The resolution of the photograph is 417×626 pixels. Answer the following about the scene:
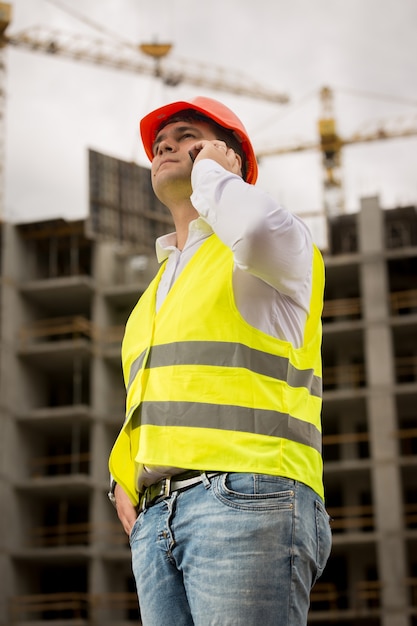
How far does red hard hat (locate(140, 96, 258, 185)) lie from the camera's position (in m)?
3.06

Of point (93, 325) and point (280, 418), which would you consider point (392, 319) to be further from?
point (280, 418)

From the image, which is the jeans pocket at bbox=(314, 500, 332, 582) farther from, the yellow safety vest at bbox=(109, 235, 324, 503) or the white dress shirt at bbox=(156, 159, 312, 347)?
the white dress shirt at bbox=(156, 159, 312, 347)

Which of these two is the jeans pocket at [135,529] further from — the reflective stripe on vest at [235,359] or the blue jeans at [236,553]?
the reflective stripe on vest at [235,359]

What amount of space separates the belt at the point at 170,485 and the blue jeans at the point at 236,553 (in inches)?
0.7

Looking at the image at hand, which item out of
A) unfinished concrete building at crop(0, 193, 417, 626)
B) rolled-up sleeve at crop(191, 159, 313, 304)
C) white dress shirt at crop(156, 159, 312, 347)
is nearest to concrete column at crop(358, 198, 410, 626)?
unfinished concrete building at crop(0, 193, 417, 626)

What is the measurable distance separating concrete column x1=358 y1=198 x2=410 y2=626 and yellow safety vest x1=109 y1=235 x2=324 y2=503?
3516cm

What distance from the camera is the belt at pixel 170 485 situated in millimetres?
2598

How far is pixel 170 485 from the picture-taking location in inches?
105

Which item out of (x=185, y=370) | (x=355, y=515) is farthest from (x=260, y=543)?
(x=355, y=515)

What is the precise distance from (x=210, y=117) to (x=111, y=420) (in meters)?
38.8

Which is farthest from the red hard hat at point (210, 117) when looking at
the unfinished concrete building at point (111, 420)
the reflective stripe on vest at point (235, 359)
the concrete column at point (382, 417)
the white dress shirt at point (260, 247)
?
the concrete column at point (382, 417)

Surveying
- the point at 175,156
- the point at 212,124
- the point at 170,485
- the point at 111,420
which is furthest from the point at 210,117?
the point at 111,420

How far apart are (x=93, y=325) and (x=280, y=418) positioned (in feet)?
134

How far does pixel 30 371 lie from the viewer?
42812 millimetres
